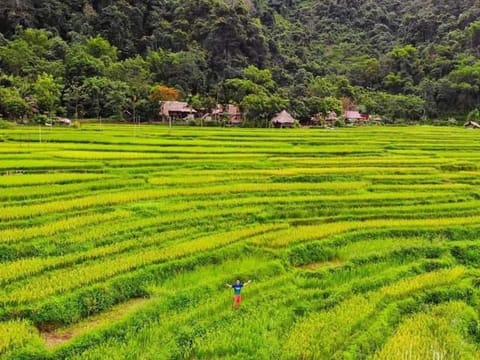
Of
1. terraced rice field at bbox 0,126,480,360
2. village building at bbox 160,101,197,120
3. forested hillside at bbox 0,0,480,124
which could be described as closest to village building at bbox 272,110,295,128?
forested hillside at bbox 0,0,480,124

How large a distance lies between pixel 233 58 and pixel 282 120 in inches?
953

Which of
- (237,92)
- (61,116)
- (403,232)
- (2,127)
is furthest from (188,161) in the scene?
(237,92)

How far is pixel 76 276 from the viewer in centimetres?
1005

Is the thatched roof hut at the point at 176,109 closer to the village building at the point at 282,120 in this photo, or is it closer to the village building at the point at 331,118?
the village building at the point at 282,120

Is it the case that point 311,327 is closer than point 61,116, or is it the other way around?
point 311,327

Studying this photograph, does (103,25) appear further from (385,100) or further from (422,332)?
(422,332)

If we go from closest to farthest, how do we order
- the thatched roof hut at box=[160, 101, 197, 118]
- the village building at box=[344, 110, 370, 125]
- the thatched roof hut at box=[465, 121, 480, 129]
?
the thatched roof hut at box=[160, 101, 197, 118], the thatched roof hut at box=[465, 121, 480, 129], the village building at box=[344, 110, 370, 125]

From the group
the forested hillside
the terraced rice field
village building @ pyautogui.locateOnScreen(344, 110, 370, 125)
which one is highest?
the forested hillside

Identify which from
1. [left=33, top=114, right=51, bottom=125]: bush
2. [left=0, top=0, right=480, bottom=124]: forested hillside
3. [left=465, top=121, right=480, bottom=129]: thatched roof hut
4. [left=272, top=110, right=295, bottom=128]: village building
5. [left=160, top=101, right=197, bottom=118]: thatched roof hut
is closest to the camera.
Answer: [left=33, top=114, right=51, bottom=125]: bush

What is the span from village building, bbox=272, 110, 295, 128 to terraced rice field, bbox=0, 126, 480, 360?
100 ft

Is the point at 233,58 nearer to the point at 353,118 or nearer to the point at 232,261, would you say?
the point at 353,118

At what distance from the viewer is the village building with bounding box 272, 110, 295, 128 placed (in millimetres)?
53562

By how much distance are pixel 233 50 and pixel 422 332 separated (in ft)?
229

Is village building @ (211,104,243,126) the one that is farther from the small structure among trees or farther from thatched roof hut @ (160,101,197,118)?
the small structure among trees
